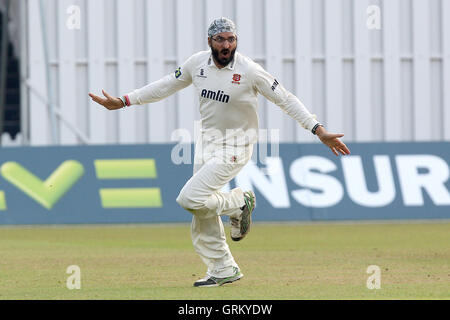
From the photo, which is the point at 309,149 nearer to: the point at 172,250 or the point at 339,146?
the point at 172,250

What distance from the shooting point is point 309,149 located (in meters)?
Result: 18.7

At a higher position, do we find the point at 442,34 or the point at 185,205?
the point at 442,34

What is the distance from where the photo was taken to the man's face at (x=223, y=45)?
9.27 m

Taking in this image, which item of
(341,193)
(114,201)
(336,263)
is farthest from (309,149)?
(336,263)

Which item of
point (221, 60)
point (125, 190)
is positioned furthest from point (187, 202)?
point (125, 190)

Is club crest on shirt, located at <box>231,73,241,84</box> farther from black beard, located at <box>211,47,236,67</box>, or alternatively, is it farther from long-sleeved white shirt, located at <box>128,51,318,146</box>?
black beard, located at <box>211,47,236,67</box>

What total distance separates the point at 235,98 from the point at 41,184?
31.4ft

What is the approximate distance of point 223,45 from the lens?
9.26 meters

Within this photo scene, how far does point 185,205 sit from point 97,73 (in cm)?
1424

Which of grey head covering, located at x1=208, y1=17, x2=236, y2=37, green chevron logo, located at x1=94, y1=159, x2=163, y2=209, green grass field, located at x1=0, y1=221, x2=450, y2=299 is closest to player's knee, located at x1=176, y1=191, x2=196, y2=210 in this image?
green grass field, located at x1=0, y1=221, x2=450, y2=299

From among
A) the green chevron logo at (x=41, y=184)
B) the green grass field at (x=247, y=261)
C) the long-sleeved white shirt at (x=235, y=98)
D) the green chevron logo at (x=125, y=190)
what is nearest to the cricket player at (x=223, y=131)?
the long-sleeved white shirt at (x=235, y=98)

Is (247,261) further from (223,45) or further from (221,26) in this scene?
(221,26)

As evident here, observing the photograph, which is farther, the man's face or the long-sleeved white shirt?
the long-sleeved white shirt

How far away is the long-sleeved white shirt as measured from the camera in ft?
30.8
